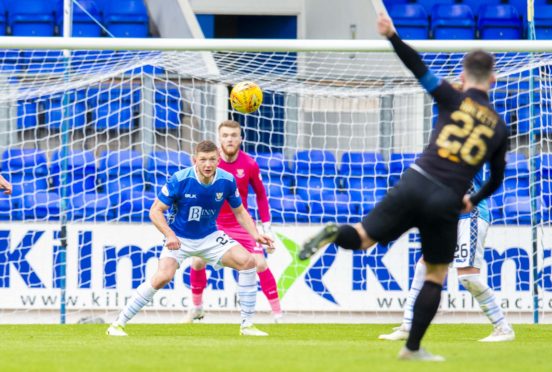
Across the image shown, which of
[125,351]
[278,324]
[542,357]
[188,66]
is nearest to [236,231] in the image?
[278,324]

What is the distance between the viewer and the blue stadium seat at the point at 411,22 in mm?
16531

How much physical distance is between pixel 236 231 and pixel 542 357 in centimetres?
483

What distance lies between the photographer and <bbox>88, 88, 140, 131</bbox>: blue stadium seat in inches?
551

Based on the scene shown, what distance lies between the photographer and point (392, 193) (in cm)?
710

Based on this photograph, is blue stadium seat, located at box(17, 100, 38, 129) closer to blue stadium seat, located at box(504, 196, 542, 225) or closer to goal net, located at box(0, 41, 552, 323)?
goal net, located at box(0, 41, 552, 323)

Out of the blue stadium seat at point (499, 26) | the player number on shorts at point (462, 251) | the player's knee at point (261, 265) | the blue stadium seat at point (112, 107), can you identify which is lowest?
the player's knee at point (261, 265)

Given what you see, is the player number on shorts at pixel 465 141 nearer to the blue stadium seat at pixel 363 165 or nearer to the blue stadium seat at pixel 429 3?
the blue stadium seat at pixel 363 165

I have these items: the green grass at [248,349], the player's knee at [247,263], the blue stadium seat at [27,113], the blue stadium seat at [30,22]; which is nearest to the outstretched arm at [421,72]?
the green grass at [248,349]

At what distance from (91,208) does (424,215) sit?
279 inches

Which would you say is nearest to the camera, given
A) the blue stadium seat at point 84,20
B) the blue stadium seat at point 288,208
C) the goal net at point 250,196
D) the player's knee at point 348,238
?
the player's knee at point 348,238

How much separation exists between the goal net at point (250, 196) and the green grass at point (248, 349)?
1.26 meters

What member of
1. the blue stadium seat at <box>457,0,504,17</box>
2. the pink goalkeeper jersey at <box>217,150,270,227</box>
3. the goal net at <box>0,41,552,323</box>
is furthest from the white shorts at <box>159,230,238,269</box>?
the blue stadium seat at <box>457,0,504,17</box>

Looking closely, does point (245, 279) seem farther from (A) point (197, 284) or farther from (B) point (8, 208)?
(B) point (8, 208)

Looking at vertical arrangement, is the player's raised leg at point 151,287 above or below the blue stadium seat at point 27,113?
below
